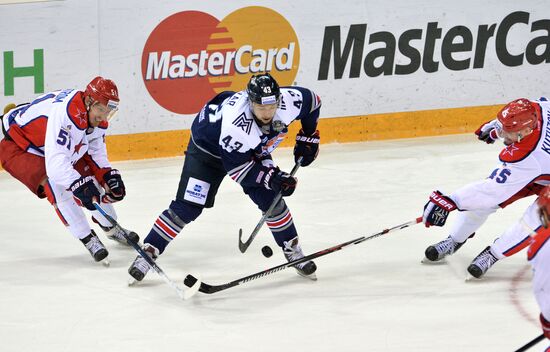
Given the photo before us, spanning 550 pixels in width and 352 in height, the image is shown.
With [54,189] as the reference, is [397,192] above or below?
below

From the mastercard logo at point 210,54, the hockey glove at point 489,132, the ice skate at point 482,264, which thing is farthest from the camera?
the mastercard logo at point 210,54

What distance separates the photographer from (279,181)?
4.39 metres

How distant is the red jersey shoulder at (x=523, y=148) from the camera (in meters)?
4.41

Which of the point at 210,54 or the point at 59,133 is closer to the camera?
the point at 59,133

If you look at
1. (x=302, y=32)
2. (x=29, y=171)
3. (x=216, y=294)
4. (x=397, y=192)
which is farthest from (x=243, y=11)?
(x=216, y=294)

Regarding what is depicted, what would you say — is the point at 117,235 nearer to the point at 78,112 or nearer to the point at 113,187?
the point at 113,187

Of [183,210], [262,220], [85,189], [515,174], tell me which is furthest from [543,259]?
[85,189]

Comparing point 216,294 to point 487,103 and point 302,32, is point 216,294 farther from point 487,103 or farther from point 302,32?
point 487,103

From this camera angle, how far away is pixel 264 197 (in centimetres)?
469

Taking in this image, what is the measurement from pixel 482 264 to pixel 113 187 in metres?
1.89

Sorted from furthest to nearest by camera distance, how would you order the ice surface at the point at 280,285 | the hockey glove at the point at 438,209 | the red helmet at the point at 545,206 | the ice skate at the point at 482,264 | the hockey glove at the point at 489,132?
the hockey glove at the point at 489,132 < the ice skate at the point at 482,264 < the hockey glove at the point at 438,209 < the ice surface at the point at 280,285 < the red helmet at the point at 545,206

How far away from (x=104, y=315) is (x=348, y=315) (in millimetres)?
1068

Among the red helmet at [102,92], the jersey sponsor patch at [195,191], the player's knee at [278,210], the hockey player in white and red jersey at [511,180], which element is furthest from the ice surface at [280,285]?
the red helmet at [102,92]

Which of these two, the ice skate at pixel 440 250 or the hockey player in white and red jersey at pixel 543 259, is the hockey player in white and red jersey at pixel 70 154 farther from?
the hockey player in white and red jersey at pixel 543 259
